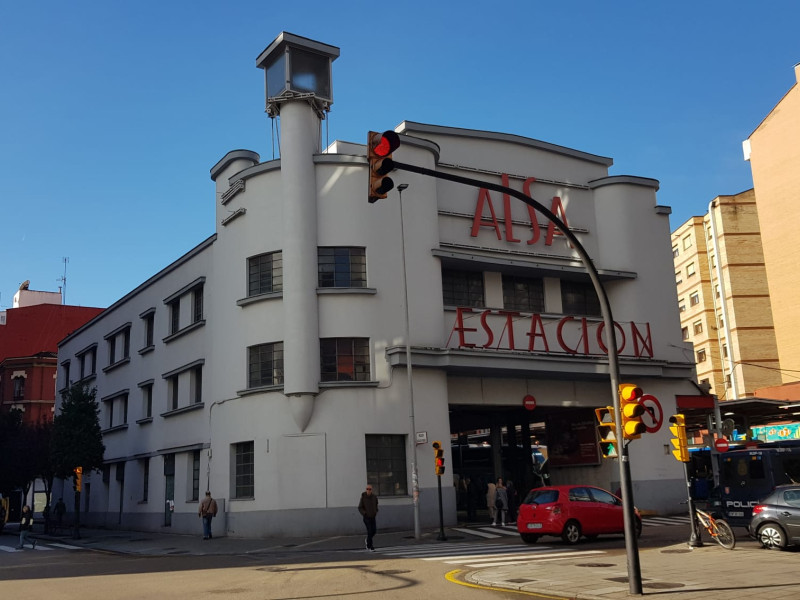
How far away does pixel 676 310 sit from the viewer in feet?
109

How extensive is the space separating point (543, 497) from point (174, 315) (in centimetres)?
2107

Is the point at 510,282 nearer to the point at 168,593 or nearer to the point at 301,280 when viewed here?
the point at 301,280

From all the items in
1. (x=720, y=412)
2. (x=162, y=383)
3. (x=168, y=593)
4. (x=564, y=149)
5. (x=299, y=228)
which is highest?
(x=564, y=149)

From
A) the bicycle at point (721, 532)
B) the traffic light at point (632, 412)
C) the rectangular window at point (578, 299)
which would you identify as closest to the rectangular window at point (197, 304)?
the rectangular window at point (578, 299)

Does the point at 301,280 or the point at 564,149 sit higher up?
the point at 564,149

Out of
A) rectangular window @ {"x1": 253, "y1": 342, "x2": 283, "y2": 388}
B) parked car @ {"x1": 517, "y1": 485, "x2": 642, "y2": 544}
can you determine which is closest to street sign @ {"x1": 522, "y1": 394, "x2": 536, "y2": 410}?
parked car @ {"x1": 517, "y1": 485, "x2": 642, "y2": 544}

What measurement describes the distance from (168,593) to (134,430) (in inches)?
1037

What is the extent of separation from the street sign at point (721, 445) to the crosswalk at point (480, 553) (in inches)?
390

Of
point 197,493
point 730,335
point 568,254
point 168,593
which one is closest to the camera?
point 168,593

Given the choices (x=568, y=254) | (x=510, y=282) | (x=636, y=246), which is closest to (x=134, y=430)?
(x=510, y=282)

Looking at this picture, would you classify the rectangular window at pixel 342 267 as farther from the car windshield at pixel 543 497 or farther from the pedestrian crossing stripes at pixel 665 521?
the pedestrian crossing stripes at pixel 665 521

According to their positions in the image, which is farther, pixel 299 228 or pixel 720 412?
pixel 720 412

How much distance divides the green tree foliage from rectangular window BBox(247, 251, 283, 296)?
1295cm

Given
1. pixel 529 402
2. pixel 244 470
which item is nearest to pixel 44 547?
pixel 244 470
